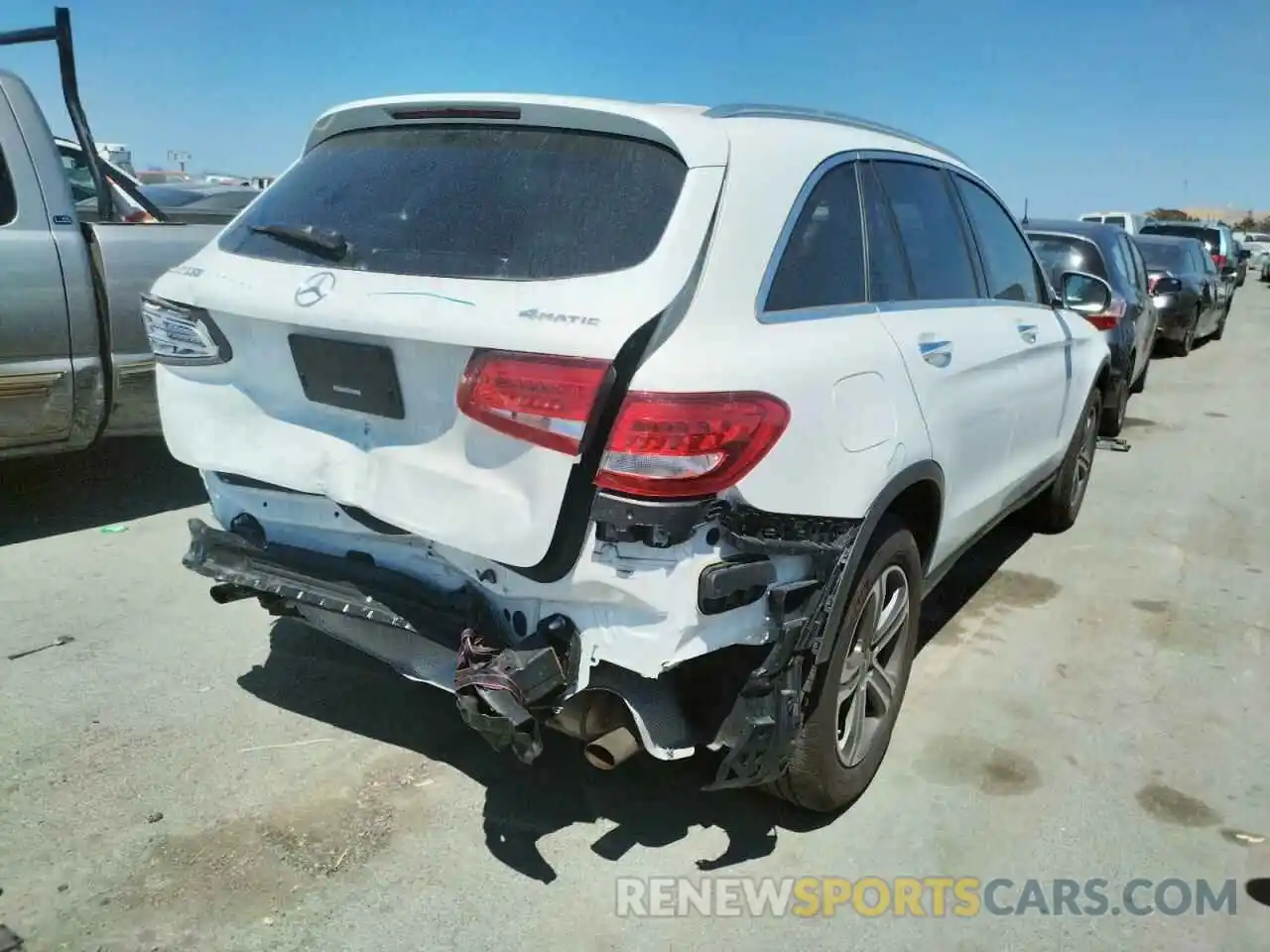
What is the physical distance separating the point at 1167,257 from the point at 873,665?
13.2m

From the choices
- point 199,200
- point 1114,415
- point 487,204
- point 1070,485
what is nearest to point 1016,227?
point 1070,485

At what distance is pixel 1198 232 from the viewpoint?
882 inches

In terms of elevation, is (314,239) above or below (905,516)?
above

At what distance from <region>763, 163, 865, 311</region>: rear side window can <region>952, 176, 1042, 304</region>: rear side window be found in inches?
47.0

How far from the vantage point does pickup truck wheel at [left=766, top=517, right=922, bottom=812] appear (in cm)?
287

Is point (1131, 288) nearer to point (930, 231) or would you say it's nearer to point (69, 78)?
point (930, 231)

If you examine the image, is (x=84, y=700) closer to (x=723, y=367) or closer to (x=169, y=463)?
(x=723, y=367)

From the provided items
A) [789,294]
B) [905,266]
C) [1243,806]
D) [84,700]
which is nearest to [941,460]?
[905,266]

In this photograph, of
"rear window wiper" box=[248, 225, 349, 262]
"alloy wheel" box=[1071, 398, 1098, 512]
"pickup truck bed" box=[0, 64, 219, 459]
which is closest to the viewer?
"rear window wiper" box=[248, 225, 349, 262]

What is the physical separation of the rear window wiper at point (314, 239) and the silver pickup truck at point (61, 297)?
243 cm

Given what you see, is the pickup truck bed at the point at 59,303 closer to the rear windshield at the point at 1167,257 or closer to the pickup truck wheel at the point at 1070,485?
the pickup truck wheel at the point at 1070,485

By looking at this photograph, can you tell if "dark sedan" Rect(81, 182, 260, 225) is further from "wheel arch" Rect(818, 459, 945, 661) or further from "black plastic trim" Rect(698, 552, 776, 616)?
"black plastic trim" Rect(698, 552, 776, 616)

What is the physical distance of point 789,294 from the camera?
2.72 m

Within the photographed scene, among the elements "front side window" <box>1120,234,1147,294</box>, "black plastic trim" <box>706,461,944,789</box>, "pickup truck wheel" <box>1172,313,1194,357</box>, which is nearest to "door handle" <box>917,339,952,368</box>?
"black plastic trim" <box>706,461,944,789</box>
